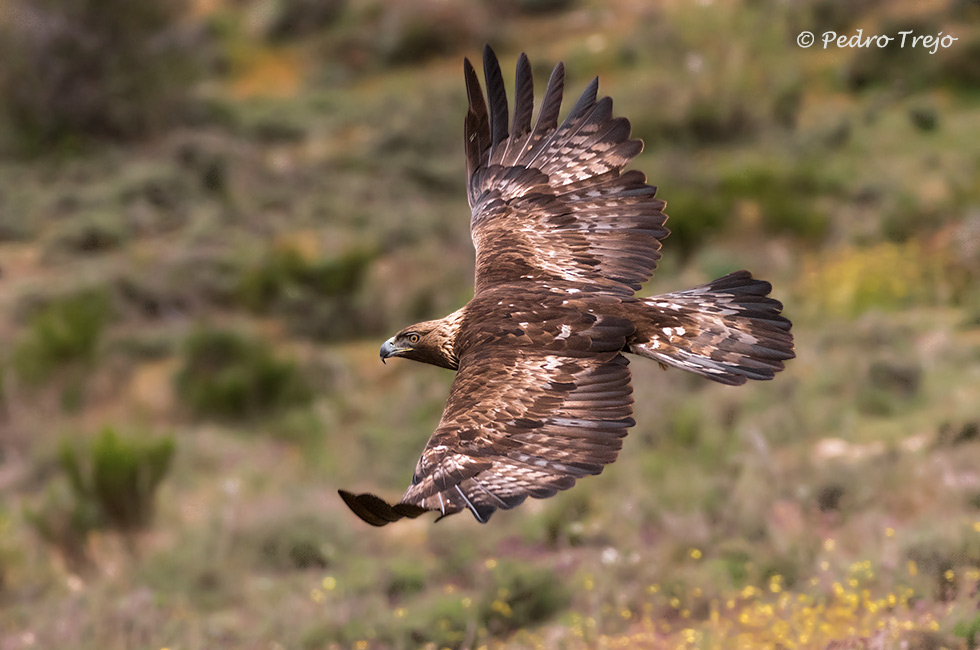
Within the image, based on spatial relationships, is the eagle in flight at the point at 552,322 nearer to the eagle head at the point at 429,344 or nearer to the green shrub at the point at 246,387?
the eagle head at the point at 429,344

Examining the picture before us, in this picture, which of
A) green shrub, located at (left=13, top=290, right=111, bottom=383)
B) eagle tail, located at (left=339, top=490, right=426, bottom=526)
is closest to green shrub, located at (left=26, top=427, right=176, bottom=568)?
green shrub, located at (left=13, top=290, right=111, bottom=383)

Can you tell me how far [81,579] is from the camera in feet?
27.9

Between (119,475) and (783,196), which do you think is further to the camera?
(783,196)

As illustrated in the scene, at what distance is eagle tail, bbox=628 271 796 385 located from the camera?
4.46 meters

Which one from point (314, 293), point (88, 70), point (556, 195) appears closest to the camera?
point (556, 195)

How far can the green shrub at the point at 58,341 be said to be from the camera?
12.0 meters

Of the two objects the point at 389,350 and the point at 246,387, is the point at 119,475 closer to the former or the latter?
the point at 246,387

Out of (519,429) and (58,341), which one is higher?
(58,341)

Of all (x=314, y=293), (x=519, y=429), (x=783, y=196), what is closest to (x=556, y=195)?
(x=519, y=429)

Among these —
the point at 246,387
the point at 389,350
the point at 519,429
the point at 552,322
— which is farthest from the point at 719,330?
the point at 246,387

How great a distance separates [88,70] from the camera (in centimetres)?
2173
